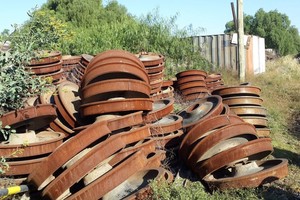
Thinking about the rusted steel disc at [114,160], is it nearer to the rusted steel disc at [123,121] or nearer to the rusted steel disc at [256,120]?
the rusted steel disc at [123,121]

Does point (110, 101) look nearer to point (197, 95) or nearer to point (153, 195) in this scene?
point (153, 195)

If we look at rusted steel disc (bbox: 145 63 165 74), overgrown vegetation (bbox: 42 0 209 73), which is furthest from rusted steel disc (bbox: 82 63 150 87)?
overgrown vegetation (bbox: 42 0 209 73)

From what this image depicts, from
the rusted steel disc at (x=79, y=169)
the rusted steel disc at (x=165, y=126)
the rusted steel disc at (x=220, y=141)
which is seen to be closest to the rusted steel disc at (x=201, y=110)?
the rusted steel disc at (x=165, y=126)

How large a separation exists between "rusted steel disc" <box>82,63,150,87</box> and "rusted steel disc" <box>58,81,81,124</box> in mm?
455

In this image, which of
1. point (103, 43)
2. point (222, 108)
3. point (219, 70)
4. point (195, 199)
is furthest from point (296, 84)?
point (195, 199)

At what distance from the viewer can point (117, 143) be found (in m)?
4.64

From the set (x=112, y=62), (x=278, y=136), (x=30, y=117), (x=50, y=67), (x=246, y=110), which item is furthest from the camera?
(x=278, y=136)

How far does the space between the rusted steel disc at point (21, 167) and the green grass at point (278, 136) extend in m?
1.49

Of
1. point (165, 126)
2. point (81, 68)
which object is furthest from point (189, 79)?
point (165, 126)

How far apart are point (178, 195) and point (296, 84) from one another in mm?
14829

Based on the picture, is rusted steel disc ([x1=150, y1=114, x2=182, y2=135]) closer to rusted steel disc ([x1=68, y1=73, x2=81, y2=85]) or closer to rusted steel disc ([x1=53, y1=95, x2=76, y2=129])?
rusted steel disc ([x1=53, y1=95, x2=76, y2=129])

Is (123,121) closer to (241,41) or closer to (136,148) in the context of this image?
(136,148)

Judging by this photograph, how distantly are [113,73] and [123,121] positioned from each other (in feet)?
2.16

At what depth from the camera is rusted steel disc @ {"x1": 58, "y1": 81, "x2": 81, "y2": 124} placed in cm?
577
